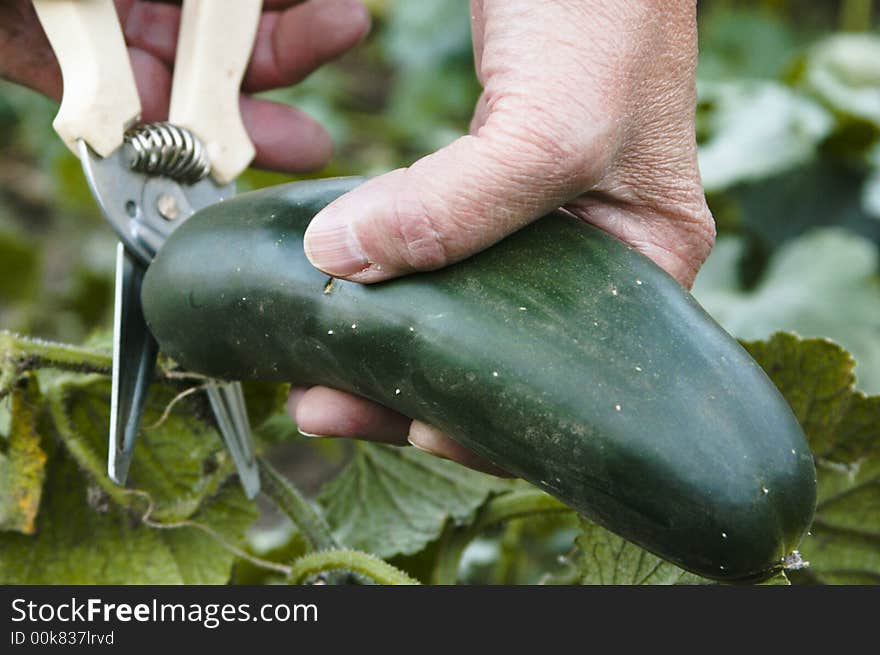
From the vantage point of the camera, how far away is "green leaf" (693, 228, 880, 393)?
2287mm

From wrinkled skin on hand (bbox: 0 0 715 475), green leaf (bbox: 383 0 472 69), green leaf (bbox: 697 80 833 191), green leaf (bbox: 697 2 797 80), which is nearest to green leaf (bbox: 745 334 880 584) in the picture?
wrinkled skin on hand (bbox: 0 0 715 475)

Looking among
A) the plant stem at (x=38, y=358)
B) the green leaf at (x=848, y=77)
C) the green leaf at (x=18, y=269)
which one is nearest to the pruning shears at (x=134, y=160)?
the plant stem at (x=38, y=358)

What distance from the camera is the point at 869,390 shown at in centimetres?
216

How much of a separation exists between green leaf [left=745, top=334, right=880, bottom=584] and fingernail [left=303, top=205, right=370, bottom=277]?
1.98 ft

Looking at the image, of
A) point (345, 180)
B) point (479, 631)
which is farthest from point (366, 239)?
point (479, 631)

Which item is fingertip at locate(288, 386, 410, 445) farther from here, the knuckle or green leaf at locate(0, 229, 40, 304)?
green leaf at locate(0, 229, 40, 304)

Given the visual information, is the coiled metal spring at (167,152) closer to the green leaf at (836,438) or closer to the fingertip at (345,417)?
the fingertip at (345,417)

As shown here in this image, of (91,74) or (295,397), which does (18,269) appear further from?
(295,397)

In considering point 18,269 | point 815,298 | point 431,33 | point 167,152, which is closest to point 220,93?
point 167,152

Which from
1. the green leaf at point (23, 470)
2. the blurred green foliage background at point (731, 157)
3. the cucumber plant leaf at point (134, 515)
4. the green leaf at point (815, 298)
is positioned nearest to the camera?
the green leaf at point (23, 470)

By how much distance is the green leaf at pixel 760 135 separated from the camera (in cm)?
262

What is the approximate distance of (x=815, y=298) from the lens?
239cm

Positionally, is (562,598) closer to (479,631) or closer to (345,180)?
(479,631)

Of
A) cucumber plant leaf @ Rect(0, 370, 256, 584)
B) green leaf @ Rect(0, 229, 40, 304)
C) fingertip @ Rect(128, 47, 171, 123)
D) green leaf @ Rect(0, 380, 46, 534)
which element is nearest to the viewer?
green leaf @ Rect(0, 380, 46, 534)
